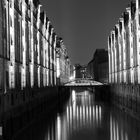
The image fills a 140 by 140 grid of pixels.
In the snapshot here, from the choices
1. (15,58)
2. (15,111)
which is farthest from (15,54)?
(15,111)

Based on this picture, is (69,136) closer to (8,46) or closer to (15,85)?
(15,85)

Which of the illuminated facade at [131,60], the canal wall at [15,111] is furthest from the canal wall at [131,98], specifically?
the canal wall at [15,111]

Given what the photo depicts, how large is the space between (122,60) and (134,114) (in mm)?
23484

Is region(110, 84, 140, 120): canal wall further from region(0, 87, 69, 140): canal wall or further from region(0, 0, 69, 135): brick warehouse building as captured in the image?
region(0, 0, 69, 135): brick warehouse building

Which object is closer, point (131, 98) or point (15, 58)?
point (15, 58)

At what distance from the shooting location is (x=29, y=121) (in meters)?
49.2


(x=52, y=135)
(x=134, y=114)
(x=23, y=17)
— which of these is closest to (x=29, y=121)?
(x=52, y=135)

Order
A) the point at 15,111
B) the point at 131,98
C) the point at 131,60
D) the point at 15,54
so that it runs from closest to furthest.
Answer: the point at 15,111 → the point at 15,54 → the point at 131,98 → the point at 131,60

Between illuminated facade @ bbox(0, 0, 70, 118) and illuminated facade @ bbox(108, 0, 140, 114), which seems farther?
illuminated facade @ bbox(108, 0, 140, 114)

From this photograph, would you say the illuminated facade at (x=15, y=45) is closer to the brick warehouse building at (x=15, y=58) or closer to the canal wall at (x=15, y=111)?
the brick warehouse building at (x=15, y=58)

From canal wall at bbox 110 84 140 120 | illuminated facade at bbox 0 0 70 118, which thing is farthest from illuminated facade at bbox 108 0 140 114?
illuminated facade at bbox 0 0 70 118

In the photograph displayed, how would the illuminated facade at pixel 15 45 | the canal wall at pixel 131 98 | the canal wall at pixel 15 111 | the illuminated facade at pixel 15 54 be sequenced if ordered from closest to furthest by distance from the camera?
1. the canal wall at pixel 15 111
2. the illuminated facade at pixel 15 54
3. the illuminated facade at pixel 15 45
4. the canal wall at pixel 131 98

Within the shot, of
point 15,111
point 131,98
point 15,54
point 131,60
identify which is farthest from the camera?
point 131,60

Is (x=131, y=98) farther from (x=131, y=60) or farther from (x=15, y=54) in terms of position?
(x=15, y=54)
